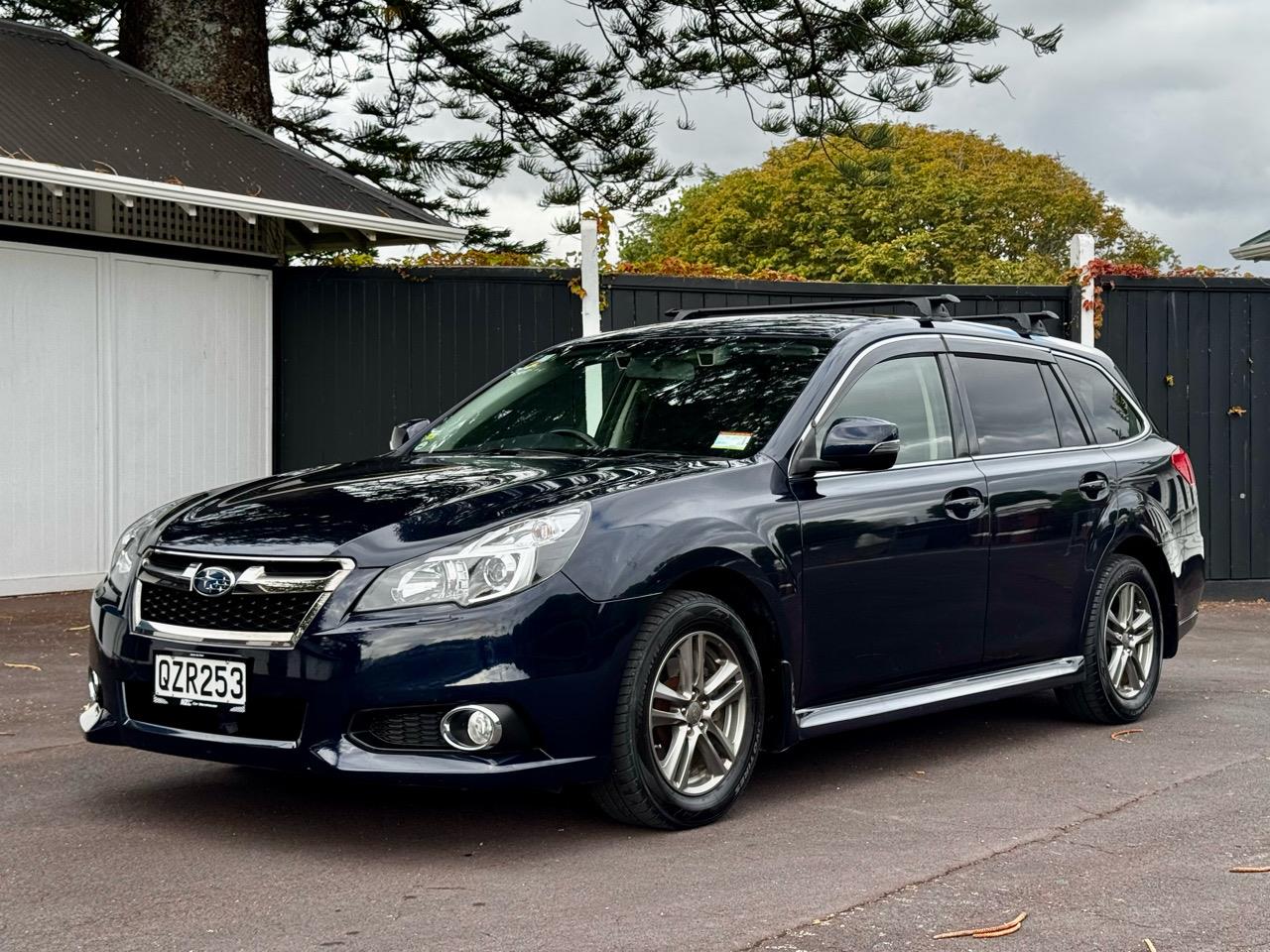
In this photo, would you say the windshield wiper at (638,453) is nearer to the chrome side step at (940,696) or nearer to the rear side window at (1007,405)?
the chrome side step at (940,696)

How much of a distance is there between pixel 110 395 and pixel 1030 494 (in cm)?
771

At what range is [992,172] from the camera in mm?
67312

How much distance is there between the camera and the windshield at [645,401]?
6.11 m

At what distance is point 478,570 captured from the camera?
4.94 meters

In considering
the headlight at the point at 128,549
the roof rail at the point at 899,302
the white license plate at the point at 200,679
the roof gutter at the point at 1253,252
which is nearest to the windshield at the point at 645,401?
the roof rail at the point at 899,302

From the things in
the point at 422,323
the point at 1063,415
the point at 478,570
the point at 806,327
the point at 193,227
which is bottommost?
the point at 478,570

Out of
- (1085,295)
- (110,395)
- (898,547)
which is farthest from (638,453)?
(1085,295)

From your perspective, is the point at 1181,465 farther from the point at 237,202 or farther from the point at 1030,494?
the point at 237,202

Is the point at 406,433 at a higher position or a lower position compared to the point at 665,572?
higher

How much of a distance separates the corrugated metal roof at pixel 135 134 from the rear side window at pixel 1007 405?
265 inches

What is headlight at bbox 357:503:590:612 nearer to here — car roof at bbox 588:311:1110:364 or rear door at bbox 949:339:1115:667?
car roof at bbox 588:311:1110:364

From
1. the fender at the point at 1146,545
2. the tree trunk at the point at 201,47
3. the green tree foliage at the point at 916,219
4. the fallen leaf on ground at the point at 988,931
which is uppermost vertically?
the green tree foliage at the point at 916,219

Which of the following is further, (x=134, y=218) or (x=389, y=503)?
(x=134, y=218)

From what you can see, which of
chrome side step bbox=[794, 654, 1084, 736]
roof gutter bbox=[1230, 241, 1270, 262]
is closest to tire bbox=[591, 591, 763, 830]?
chrome side step bbox=[794, 654, 1084, 736]
